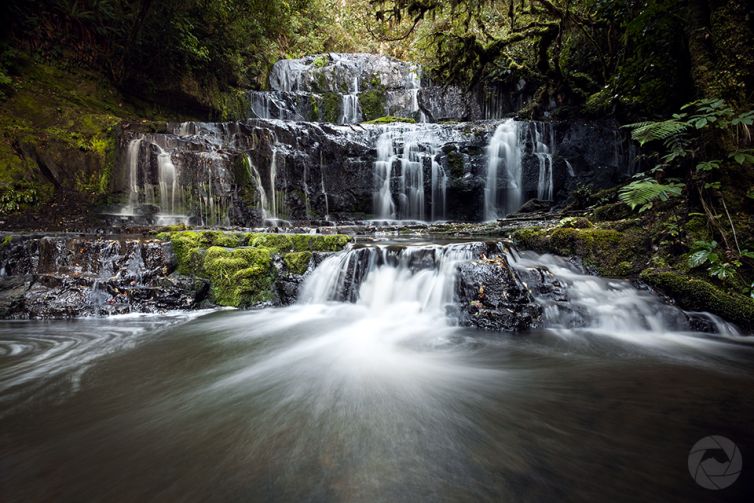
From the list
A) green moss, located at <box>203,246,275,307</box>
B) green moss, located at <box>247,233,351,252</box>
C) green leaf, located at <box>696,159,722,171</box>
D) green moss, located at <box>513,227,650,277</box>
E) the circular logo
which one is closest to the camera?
the circular logo

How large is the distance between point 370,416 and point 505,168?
393 inches

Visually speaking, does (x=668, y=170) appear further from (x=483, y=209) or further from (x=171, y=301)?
(x=171, y=301)

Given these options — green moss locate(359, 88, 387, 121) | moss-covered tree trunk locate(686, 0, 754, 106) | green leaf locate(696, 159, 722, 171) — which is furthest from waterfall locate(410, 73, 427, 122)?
green leaf locate(696, 159, 722, 171)

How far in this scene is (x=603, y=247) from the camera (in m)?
4.40

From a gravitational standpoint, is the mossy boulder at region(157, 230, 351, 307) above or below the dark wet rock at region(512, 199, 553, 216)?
below

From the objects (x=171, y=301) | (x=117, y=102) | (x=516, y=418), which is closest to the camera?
(x=516, y=418)

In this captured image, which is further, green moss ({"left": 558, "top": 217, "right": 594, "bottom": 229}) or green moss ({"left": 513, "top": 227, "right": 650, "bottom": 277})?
green moss ({"left": 558, "top": 217, "right": 594, "bottom": 229})

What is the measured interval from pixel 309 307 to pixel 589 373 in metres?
3.52

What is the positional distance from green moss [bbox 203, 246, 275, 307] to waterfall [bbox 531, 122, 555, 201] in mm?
8858

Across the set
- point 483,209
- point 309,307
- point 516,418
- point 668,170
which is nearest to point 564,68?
point 483,209

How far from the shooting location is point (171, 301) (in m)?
4.62

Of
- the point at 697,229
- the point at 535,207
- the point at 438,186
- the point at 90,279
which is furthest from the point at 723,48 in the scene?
the point at 90,279

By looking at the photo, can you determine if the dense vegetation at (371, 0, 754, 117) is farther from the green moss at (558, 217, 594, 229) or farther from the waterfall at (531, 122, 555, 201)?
the green moss at (558, 217, 594, 229)

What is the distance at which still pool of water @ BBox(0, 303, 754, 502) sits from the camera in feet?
4.25
